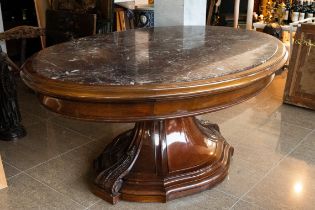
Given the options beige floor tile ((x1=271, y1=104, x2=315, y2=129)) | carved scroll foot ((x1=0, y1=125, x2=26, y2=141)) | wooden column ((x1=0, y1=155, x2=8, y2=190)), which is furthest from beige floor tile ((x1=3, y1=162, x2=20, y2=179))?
beige floor tile ((x1=271, y1=104, x2=315, y2=129))

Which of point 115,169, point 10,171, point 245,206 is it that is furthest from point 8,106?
point 245,206

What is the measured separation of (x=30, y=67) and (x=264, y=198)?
138 centimetres

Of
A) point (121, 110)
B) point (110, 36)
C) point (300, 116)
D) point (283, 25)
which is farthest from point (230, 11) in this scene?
point (121, 110)

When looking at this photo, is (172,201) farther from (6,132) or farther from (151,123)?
(6,132)

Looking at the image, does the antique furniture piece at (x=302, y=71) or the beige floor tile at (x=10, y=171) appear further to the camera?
the antique furniture piece at (x=302, y=71)

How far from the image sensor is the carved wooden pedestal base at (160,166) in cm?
187

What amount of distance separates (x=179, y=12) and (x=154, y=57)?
109 cm

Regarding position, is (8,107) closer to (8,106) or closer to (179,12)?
(8,106)

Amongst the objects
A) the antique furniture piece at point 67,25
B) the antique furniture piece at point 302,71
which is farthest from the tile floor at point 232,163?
the antique furniture piece at point 67,25

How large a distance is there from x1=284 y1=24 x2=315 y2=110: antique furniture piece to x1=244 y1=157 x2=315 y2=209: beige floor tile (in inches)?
40.2

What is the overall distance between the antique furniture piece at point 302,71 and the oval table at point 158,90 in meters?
1.05

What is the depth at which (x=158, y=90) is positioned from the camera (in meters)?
1.24

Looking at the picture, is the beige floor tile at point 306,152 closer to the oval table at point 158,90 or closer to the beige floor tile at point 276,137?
the beige floor tile at point 276,137

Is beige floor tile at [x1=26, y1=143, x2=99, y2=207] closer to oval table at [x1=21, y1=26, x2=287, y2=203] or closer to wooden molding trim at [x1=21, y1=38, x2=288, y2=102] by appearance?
oval table at [x1=21, y1=26, x2=287, y2=203]
